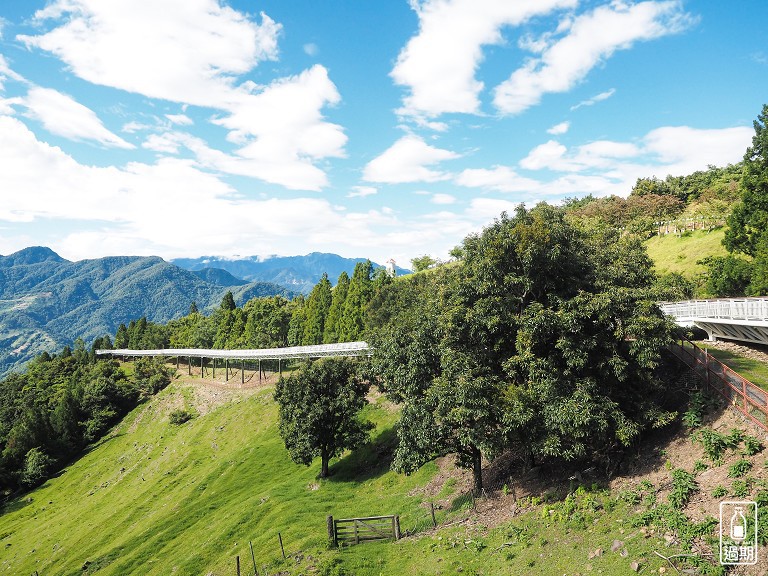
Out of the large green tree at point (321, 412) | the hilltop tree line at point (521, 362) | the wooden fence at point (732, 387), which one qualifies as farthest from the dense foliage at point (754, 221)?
the large green tree at point (321, 412)

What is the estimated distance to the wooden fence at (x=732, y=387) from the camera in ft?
60.4

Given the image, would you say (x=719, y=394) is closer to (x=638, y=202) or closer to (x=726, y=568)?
(x=726, y=568)

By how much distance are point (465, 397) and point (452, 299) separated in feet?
20.2

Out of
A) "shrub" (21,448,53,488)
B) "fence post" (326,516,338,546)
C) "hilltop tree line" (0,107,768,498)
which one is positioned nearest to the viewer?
"hilltop tree line" (0,107,768,498)

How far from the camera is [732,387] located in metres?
20.6

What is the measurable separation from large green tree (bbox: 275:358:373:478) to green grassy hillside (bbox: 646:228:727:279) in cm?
5510

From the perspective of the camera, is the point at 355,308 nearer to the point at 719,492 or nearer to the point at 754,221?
the point at 754,221

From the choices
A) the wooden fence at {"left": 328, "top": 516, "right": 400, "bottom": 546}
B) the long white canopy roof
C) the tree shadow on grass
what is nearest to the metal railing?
the wooden fence at {"left": 328, "top": 516, "right": 400, "bottom": 546}

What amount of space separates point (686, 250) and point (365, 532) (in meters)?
78.1

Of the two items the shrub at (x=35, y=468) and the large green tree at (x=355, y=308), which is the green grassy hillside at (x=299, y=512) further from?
the large green tree at (x=355, y=308)

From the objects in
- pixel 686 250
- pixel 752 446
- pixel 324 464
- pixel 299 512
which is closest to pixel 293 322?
pixel 324 464

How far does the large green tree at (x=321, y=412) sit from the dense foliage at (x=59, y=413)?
6781cm

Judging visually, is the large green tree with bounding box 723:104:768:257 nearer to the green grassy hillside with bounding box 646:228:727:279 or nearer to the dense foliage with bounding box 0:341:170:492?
the green grassy hillside with bounding box 646:228:727:279

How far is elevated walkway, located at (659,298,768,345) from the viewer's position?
28938mm
